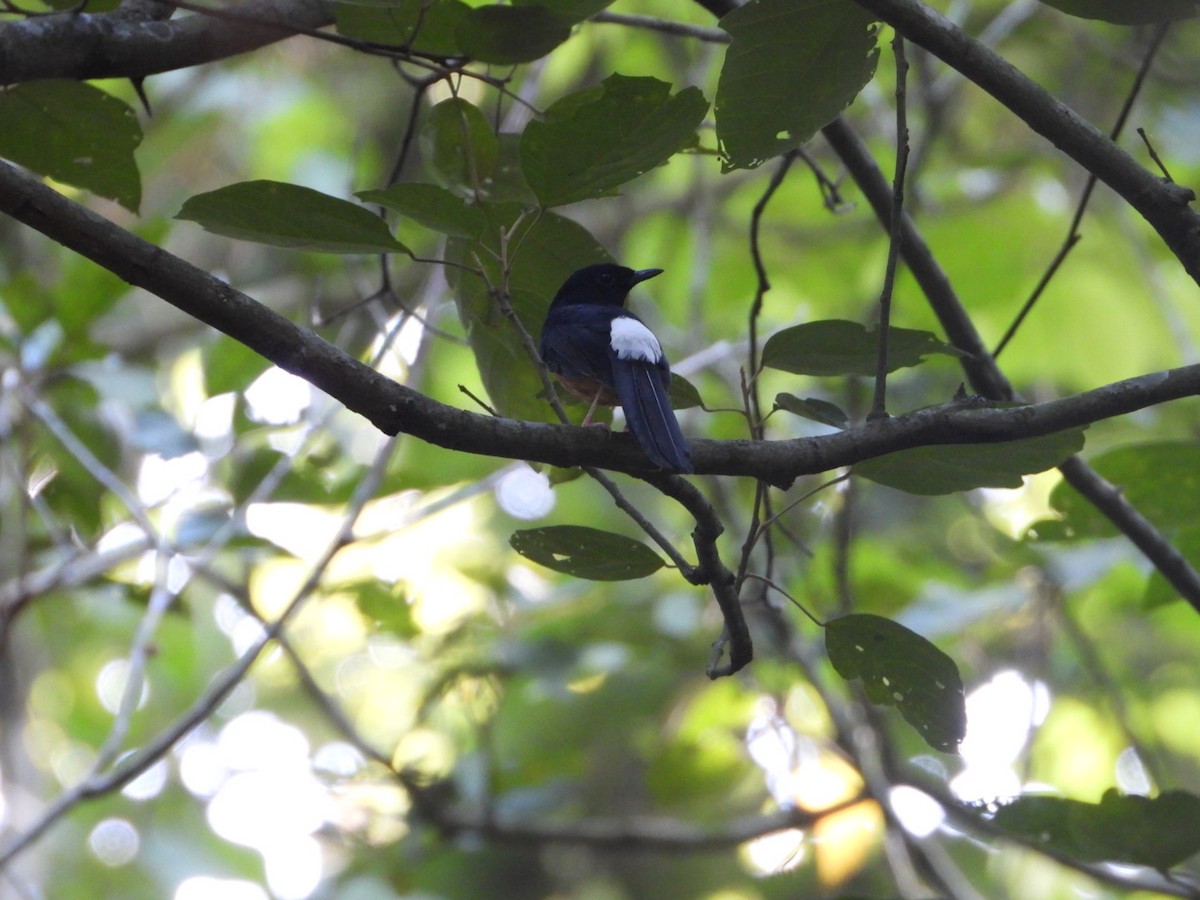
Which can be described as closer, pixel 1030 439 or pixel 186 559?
pixel 1030 439

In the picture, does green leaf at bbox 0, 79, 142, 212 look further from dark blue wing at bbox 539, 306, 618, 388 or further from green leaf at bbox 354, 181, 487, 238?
dark blue wing at bbox 539, 306, 618, 388

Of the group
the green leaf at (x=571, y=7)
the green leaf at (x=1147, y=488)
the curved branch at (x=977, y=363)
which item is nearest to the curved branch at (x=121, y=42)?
the green leaf at (x=571, y=7)

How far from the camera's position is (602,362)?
2.58 metres

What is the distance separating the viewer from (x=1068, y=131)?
186 cm

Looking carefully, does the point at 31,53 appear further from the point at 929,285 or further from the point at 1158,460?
the point at 1158,460

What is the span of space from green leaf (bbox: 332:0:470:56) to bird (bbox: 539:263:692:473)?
0.53m

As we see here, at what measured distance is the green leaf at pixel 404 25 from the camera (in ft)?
6.69

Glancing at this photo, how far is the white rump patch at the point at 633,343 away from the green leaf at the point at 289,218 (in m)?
0.72

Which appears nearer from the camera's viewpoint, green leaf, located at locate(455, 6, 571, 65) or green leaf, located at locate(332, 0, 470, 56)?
green leaf, located at locate(455, 6, 571, 65)

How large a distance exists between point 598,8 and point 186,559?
2.19m

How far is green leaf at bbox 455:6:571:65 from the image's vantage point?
1857 mm

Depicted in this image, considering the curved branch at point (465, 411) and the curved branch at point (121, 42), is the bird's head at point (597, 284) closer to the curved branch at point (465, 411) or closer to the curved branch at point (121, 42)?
the curved branch at point (121, 42)

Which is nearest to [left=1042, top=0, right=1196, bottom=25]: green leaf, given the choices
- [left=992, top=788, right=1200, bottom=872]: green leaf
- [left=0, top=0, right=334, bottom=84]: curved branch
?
[left=0, top=0, right=334, bottom=84]: curved branch

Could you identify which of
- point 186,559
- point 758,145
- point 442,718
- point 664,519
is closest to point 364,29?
point 758,145
